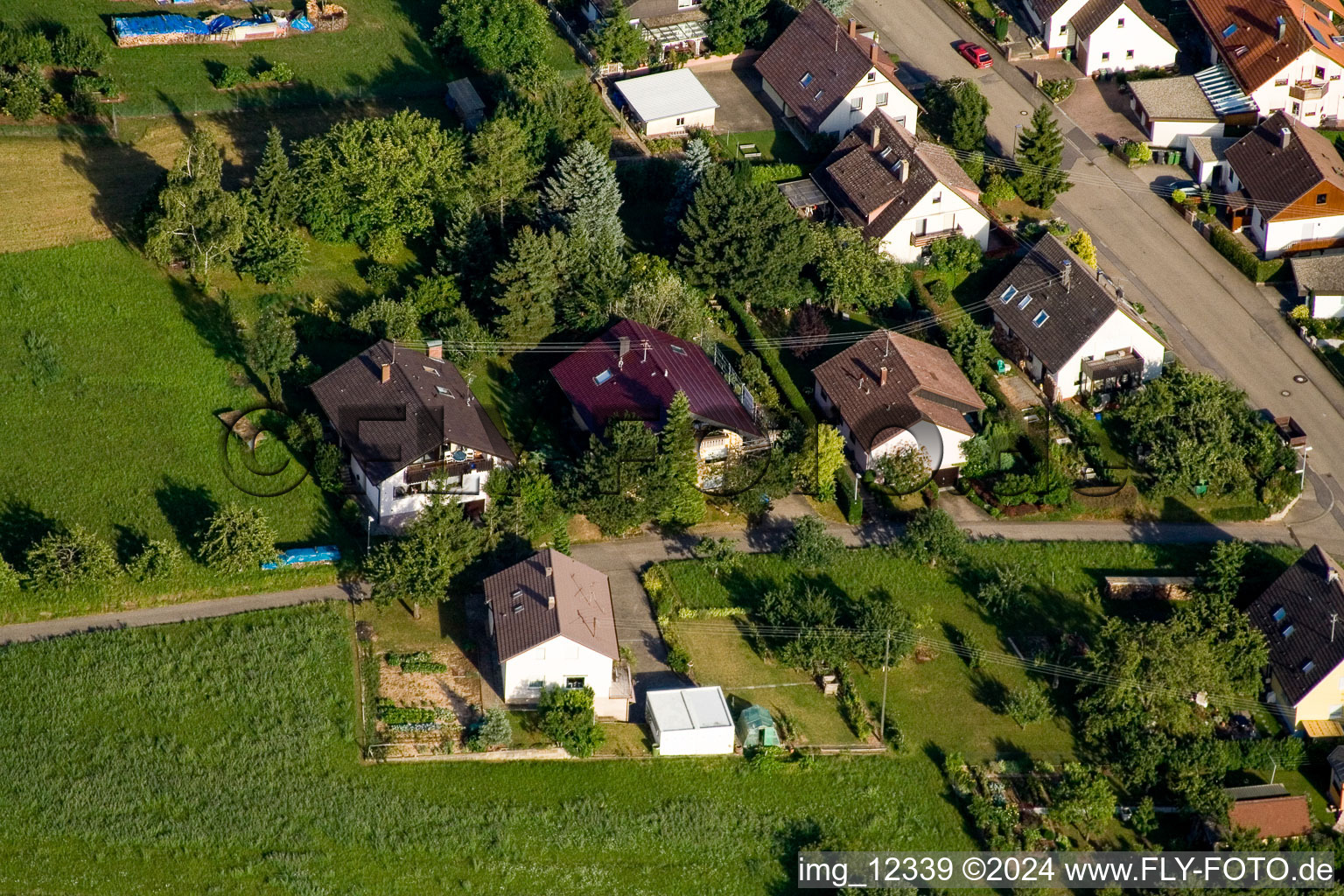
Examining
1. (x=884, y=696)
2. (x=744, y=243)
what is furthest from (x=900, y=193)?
(x=884, y=696)

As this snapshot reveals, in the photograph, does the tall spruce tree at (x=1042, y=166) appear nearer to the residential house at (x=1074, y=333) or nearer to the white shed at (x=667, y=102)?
the residential house at (x=1074, y=333)

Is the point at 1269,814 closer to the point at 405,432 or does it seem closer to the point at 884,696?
the point at 884,696

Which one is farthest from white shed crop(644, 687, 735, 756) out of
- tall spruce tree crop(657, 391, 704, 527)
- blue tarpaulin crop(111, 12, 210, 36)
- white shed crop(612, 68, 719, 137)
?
blue tarpaulin crop(111, 12, 210, 36)

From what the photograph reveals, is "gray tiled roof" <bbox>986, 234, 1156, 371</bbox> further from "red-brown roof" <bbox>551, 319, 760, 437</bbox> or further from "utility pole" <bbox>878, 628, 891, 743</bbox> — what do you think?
"utility pole" <bbox>878, 628, 891, 743</bbox>

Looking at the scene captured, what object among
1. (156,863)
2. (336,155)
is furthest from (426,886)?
(336,155)

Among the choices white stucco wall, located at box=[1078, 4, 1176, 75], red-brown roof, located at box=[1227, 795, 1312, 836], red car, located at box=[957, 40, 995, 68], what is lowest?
red-brown roof, located at box=[1227, 795, 1312, 836]

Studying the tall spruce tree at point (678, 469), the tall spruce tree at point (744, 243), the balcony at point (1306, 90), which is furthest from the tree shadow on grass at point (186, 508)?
the balcony at point (1306, 90)

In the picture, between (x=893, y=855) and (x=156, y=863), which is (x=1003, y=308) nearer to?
(x=893, y=855)
